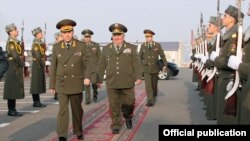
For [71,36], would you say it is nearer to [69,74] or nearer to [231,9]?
[69,74]

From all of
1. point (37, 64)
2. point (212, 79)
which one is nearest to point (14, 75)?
point (37, 64)

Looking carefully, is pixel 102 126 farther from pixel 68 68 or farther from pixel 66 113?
pixel 68 68

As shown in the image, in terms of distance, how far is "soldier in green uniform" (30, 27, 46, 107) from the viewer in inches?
455

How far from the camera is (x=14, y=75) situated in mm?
10125

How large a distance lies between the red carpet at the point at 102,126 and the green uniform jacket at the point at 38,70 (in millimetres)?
1652

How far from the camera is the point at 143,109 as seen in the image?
11.4 metres

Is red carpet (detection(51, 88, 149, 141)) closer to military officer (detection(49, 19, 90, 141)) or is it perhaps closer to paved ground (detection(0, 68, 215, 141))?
paved ground (detection(0, 68, 215, 141))

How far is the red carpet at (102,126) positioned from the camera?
7.66m

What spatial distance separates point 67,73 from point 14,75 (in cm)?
330

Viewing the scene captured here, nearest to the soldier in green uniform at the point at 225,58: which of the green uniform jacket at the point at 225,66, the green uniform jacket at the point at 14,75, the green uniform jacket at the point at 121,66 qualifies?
the green uniform jacket at the point at 225,66

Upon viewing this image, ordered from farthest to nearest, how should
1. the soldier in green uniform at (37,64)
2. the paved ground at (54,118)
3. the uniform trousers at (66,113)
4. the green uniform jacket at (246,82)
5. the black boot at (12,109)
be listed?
the soldier in green uniform at (37,64)
the black boot at (12,109)
the paved ground at (54,118)
the uniform trousers at (66,113)
the green uniform jacket at (246,82)

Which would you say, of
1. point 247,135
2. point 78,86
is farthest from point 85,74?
point 247,135

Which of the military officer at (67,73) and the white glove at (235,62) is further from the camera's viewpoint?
the military officer at (67,73)

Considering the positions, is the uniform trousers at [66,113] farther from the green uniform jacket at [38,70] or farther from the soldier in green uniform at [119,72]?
the green uniform jacket at [38,70]
